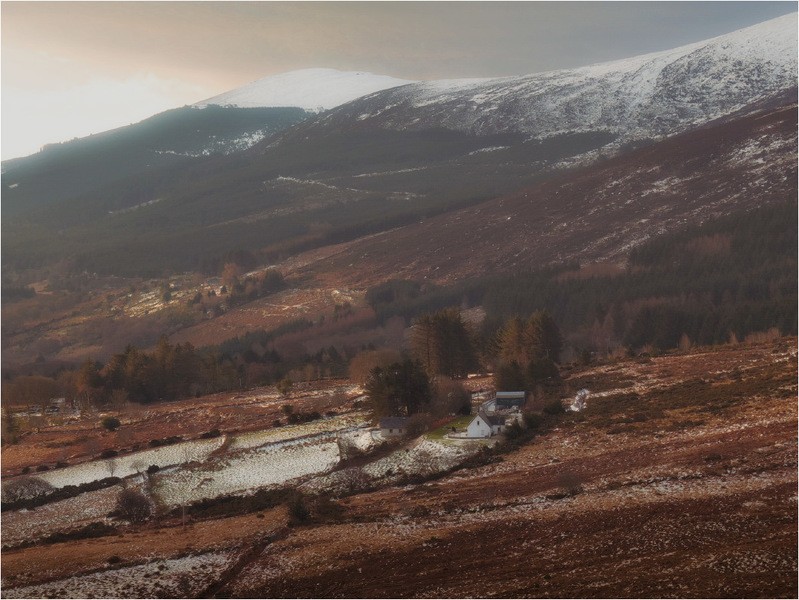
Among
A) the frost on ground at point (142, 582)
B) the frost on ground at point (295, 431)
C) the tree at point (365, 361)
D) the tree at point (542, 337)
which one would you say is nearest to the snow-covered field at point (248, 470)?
the frost on ground at point (295, 431)

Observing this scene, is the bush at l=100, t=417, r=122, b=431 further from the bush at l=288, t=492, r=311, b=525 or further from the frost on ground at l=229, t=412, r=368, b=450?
the bush at l=288, t=492, r=311, b=525

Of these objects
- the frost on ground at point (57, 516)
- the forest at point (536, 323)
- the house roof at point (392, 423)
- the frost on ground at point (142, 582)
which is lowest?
the forest at point (536, 323)

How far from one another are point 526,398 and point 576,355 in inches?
1330

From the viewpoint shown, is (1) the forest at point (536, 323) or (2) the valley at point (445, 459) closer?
(2) the valley at point (445, 459)

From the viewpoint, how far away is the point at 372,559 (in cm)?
4134

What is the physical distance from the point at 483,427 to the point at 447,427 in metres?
4.23

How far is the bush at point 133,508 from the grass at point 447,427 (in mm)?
19191

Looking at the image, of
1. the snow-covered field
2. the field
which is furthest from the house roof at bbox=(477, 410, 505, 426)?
the snow-covered field

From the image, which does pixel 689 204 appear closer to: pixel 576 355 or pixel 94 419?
pixel 576 355

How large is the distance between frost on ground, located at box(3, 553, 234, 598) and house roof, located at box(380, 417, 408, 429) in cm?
2593

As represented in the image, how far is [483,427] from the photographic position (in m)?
64.1

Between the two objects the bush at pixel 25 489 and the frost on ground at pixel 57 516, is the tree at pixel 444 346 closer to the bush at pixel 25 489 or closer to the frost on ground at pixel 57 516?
the frost on ground at pixel 57 516

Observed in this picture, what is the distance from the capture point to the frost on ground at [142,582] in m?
39.9

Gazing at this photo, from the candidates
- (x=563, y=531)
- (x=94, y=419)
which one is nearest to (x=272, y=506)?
(x=563, y=531)
